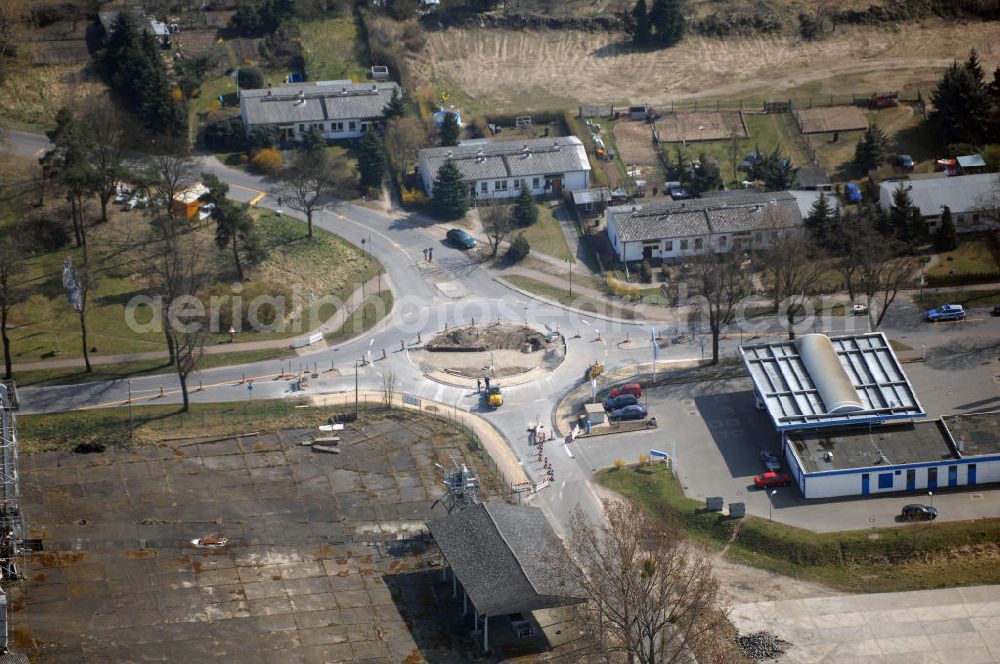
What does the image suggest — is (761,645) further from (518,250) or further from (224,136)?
(224,136)

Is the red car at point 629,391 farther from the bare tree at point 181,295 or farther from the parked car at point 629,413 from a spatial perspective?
the bare tree at point 181,295

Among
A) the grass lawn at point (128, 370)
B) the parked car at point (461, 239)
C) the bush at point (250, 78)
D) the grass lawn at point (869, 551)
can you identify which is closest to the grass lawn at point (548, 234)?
the parked car at point (461, 239)

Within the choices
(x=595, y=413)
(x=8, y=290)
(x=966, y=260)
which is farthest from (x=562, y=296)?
(x=8, y=290)

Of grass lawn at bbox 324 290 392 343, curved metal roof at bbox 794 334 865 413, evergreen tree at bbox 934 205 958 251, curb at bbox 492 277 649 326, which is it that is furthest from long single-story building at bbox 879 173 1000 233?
grass lawn at bbox 324 290 392 343

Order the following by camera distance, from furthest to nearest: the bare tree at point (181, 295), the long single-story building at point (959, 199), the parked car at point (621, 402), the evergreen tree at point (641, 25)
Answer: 1. the evergreen tree at point (641, 25)
2. the long single-story building at point (959, 199)
3. the parked car at point (621, 402)
4. the bare tree at point (181, 295)

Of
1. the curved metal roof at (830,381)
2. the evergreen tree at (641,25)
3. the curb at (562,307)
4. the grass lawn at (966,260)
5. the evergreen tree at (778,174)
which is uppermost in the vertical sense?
the evergreen tree at (641,25)

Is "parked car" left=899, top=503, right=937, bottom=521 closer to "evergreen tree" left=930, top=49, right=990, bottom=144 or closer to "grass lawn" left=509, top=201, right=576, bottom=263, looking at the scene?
"grass lawn" left=509, top=201, right=576, bottom=263
